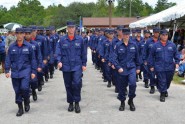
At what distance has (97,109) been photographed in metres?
9.22

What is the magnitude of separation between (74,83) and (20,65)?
1.27m

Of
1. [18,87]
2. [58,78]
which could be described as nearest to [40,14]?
[58,78]

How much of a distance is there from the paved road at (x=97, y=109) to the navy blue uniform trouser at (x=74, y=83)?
0.35 m

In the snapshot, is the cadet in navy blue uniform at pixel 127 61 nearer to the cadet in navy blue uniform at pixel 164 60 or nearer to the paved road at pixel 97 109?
the paved road at pixel 97 109

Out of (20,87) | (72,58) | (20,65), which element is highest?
(72,58)

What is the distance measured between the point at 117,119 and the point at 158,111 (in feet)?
4.11

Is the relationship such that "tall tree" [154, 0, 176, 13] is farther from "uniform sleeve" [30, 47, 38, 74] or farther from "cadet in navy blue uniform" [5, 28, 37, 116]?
"cadet in navy blue uniform" [5, 28, 37, 116]

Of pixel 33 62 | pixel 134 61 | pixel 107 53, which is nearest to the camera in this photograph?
pixel 33 62

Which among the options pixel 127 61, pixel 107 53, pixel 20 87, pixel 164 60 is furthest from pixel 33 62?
pixel 107 53

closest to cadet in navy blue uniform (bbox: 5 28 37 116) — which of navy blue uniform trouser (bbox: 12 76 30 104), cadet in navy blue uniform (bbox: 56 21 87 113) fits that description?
navy blue uniform trouser (bbox: 12 76 30 104)

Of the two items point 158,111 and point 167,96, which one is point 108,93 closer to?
point 167,96

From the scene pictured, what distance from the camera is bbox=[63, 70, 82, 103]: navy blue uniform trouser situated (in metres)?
8.92

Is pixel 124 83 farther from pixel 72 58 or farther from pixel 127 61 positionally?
pixel 72 58

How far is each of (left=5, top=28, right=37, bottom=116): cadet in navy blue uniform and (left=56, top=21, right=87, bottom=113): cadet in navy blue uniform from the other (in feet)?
2.23
